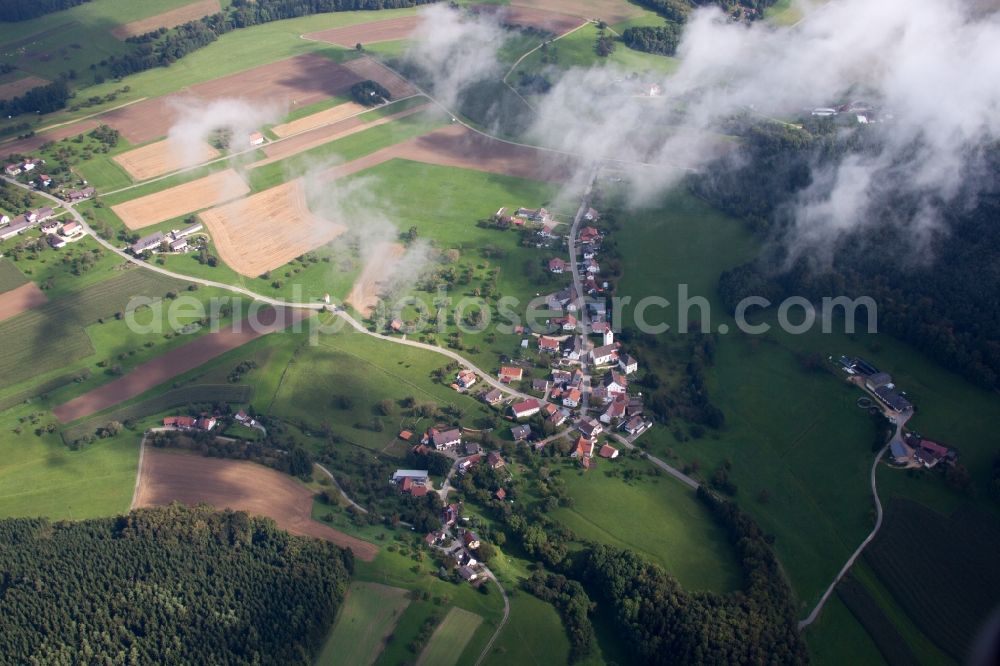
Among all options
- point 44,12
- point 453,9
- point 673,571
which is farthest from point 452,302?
point 44,12

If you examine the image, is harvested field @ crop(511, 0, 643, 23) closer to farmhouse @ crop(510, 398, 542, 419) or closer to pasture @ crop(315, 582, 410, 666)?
farmhouse @ crop(510, 398, 542, 419)

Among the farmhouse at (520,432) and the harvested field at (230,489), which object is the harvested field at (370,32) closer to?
the farmhouse at (520,432)

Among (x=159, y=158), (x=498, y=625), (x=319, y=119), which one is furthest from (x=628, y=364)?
(x=159, y=158)

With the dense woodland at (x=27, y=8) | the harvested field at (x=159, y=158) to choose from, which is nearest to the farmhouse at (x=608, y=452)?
the harvested field at (x=159, y=158)

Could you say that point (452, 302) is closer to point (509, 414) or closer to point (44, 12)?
point (509, 414)

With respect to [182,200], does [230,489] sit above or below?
below

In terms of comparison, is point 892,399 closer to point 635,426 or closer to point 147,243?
point 635,426

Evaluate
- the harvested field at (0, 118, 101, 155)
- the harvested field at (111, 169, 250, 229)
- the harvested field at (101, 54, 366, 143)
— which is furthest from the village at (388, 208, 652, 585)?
the harvested field at (0, 118, 101, 155)
